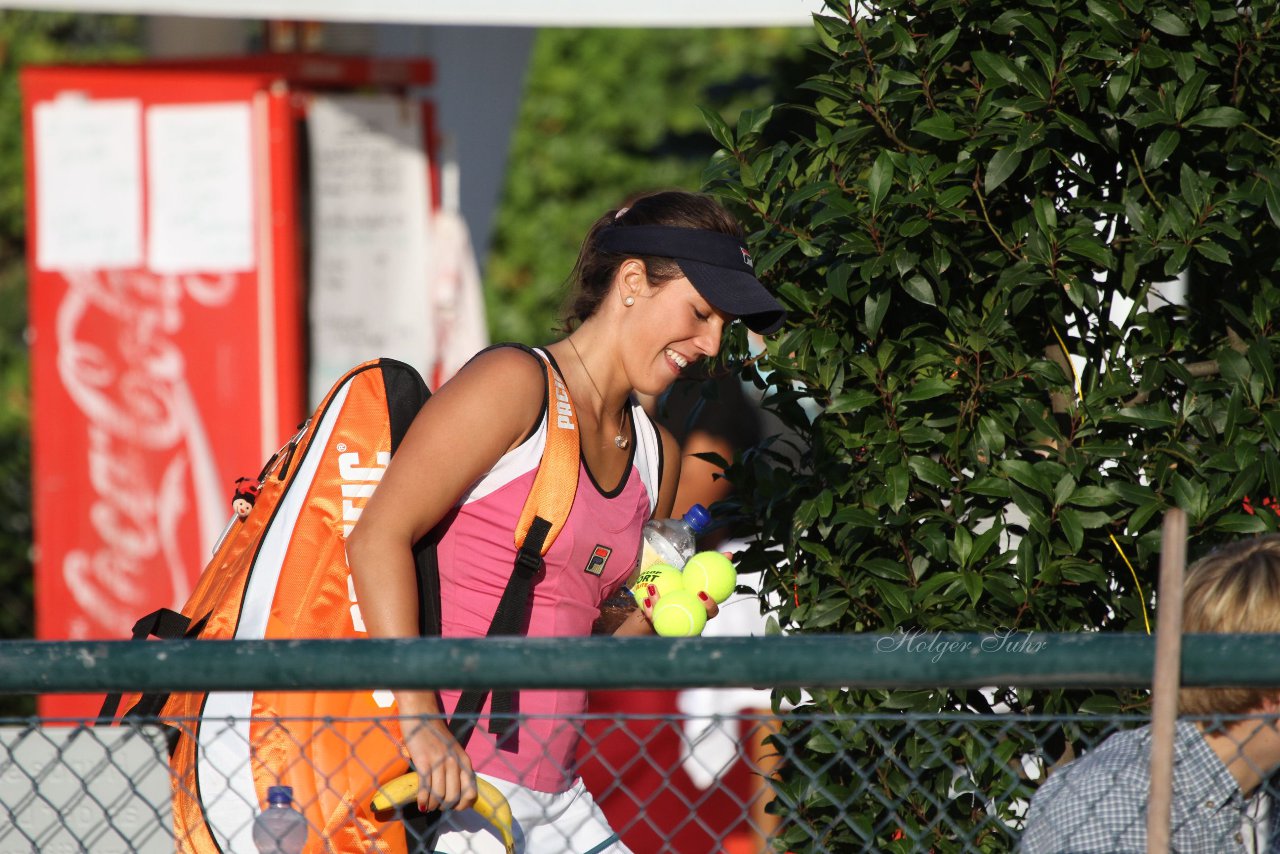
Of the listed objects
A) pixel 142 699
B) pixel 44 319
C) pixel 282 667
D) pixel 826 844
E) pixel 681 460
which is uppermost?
pixel 44 319

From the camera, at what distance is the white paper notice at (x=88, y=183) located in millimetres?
5418

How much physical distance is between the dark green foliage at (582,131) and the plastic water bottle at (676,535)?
9165 mm

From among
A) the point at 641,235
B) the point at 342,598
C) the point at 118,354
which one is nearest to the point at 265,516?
the point at 342,598

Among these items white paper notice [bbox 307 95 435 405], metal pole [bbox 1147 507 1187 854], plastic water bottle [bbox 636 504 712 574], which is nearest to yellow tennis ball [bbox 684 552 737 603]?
plastic water bottle [bbox 636 504 712 574]

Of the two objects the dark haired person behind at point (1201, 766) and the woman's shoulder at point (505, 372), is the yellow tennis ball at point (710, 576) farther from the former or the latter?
the dark haired person behind at point (1201, 766)

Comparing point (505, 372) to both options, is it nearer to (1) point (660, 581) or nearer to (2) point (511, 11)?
(1) point (660, 581)

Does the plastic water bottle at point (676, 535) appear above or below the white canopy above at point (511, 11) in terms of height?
below

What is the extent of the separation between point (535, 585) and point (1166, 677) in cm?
105

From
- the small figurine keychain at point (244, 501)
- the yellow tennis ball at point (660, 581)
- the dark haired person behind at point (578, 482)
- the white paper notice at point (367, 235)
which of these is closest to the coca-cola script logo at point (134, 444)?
the white paper notice at point (367, 235)

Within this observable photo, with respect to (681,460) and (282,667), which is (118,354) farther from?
(282,667)

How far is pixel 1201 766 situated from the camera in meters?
1.90

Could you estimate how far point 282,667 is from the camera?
5.59ft

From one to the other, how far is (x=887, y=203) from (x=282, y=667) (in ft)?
4.13

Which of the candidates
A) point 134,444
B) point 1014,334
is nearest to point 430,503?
point 1014,334
